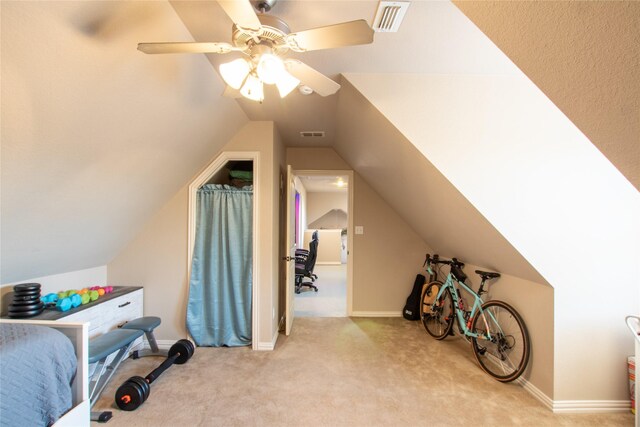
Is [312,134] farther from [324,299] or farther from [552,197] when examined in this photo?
[324,299]

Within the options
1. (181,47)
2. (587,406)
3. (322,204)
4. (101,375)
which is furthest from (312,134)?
(322,204)

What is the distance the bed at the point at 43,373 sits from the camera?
1.27m

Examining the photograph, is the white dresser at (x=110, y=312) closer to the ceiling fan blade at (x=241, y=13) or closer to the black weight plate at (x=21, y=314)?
the black weight plate at (x=21, y=314)

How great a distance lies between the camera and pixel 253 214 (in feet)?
9.93

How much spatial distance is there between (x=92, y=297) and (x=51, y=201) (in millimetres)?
1054

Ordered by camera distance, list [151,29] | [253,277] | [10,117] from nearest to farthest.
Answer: [10,117], [151,29], [253,277]

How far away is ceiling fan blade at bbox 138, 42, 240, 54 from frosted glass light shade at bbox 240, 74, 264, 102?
0.66 feet

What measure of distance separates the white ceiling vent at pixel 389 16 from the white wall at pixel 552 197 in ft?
1.74

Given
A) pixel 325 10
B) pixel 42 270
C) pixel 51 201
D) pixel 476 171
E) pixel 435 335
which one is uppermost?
pixel 325 10

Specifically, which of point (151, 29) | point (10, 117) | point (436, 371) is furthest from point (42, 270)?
point (436, 371)

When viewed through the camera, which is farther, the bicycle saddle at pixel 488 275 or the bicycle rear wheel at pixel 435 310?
the bicycle rear wheel at pixel 435 310

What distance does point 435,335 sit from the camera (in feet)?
11.0

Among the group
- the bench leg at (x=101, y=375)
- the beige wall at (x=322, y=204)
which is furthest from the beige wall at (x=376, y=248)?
the beige wall at (x=322, y=204)

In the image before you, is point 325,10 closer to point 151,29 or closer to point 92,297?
point 151,29
